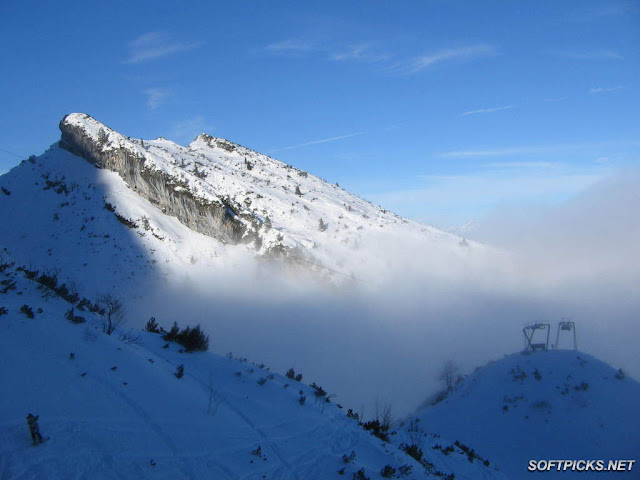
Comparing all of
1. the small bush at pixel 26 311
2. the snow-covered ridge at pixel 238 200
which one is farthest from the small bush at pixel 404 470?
the snow-covered ridge at pixel 238 200

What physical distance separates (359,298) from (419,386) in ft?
34.8

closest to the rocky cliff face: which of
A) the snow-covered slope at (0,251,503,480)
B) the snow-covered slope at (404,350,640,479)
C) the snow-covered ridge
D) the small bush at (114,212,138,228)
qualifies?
the snow-covered ridge

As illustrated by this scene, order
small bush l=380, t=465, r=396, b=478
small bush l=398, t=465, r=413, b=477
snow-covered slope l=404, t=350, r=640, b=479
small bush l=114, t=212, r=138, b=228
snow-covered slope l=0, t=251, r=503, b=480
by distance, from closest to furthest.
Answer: snow-covered slope l=0, t=251, r=503, b=480, small bush l=380, t=465, r=396, b=478, small bush l=398, t=465, r=413, b=477, snow-covered slope l=404, t=350, r=640, b=479, small bush l=114, t=212, r=138, b=228

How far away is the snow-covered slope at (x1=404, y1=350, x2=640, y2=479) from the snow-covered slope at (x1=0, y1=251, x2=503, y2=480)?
1034 cm

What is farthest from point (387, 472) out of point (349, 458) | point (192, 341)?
point (192, 341)

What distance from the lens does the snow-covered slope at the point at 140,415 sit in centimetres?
544

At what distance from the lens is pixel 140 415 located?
681 cm

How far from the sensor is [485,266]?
50094mm

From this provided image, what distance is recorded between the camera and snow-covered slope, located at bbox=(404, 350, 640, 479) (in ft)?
57.7

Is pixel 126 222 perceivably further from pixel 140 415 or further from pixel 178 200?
pixel 140 415

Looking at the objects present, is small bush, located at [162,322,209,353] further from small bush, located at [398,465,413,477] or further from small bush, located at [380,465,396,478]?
small bush, located at [398,465,413,477]

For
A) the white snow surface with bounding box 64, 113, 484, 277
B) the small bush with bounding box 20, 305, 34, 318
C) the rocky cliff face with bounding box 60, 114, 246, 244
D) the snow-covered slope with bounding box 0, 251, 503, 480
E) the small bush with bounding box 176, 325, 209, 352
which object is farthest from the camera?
the white snow surface with bounding box 64, 113, 484, 277

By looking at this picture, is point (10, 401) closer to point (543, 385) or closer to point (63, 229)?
point (543, 385)

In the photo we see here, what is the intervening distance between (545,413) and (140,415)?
70.7ft
